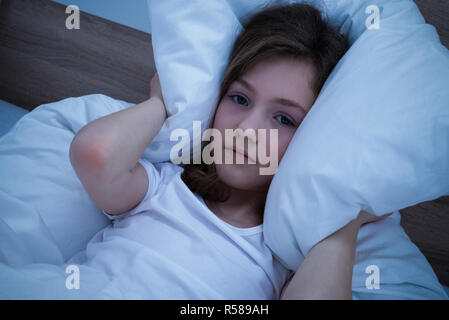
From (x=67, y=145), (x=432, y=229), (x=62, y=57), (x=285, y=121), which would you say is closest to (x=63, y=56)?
(x=62, y=57)

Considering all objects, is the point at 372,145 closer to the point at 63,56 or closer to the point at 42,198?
the point at 42,198

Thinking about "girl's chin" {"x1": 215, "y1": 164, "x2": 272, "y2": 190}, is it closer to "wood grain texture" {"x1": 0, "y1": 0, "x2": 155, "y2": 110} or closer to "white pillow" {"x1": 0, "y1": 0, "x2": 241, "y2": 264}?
"white pillow" {"x1": 0, "y1": 0, "x2": 241, "y2": 264}

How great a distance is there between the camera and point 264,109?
63cm

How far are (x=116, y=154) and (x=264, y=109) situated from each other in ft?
1.03

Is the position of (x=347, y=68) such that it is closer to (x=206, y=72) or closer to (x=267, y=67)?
(x=267, y=67)

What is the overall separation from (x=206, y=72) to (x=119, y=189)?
312mm

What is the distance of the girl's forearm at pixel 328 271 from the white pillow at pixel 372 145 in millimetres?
23

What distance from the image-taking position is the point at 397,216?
0.68m

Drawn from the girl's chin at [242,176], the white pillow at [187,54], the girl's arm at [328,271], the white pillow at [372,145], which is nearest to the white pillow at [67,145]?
the white pillow at [187,54]

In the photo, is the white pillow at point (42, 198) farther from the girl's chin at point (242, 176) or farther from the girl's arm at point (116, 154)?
the girl's chin at point (242, 176)

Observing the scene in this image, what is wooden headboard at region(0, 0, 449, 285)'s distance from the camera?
1012 millimetres

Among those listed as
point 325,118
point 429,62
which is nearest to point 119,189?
point 325,118

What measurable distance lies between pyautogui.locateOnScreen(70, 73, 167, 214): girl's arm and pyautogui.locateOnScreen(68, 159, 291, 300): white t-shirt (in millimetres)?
55

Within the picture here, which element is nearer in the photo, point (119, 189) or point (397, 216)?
point (119, 189)
